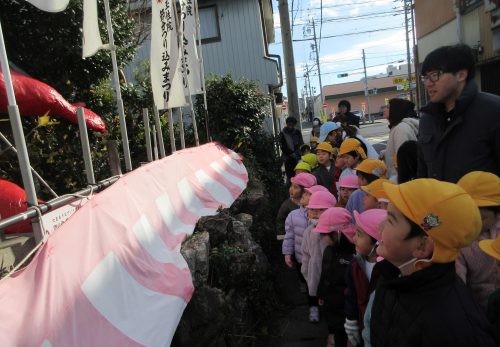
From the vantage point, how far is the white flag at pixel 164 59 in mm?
5234

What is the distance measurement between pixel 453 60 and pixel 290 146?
738cm

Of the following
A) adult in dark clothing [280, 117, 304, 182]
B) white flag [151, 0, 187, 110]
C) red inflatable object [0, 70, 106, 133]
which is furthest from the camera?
adult in dark clothing [280, 117, 304, 182]

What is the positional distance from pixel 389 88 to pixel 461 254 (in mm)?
71695

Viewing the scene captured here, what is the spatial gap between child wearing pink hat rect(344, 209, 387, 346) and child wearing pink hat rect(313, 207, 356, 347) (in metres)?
0.48

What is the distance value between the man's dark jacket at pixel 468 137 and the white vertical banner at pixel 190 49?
189 inches

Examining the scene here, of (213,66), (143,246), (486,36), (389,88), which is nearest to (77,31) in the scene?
(143,246)

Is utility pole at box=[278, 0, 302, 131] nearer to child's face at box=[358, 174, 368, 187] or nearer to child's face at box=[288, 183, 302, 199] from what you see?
child's face at box=[288, 183, 302, 199]

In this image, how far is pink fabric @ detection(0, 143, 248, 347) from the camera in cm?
178

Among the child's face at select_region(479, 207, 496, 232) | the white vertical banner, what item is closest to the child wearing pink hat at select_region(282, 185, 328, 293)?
the child's face at select_region(479, 207, 496, 232)

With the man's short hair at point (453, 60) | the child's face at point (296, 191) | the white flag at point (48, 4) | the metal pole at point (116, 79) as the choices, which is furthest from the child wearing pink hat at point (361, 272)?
the metal pole at point (116, 79)

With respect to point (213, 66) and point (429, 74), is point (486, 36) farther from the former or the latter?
point (429, 74)

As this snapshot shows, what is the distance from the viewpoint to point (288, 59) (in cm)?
1241

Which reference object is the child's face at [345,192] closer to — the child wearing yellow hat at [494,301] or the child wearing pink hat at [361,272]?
the child wearing pink hat at [361,272]

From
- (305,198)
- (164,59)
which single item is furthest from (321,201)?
(164,59)
